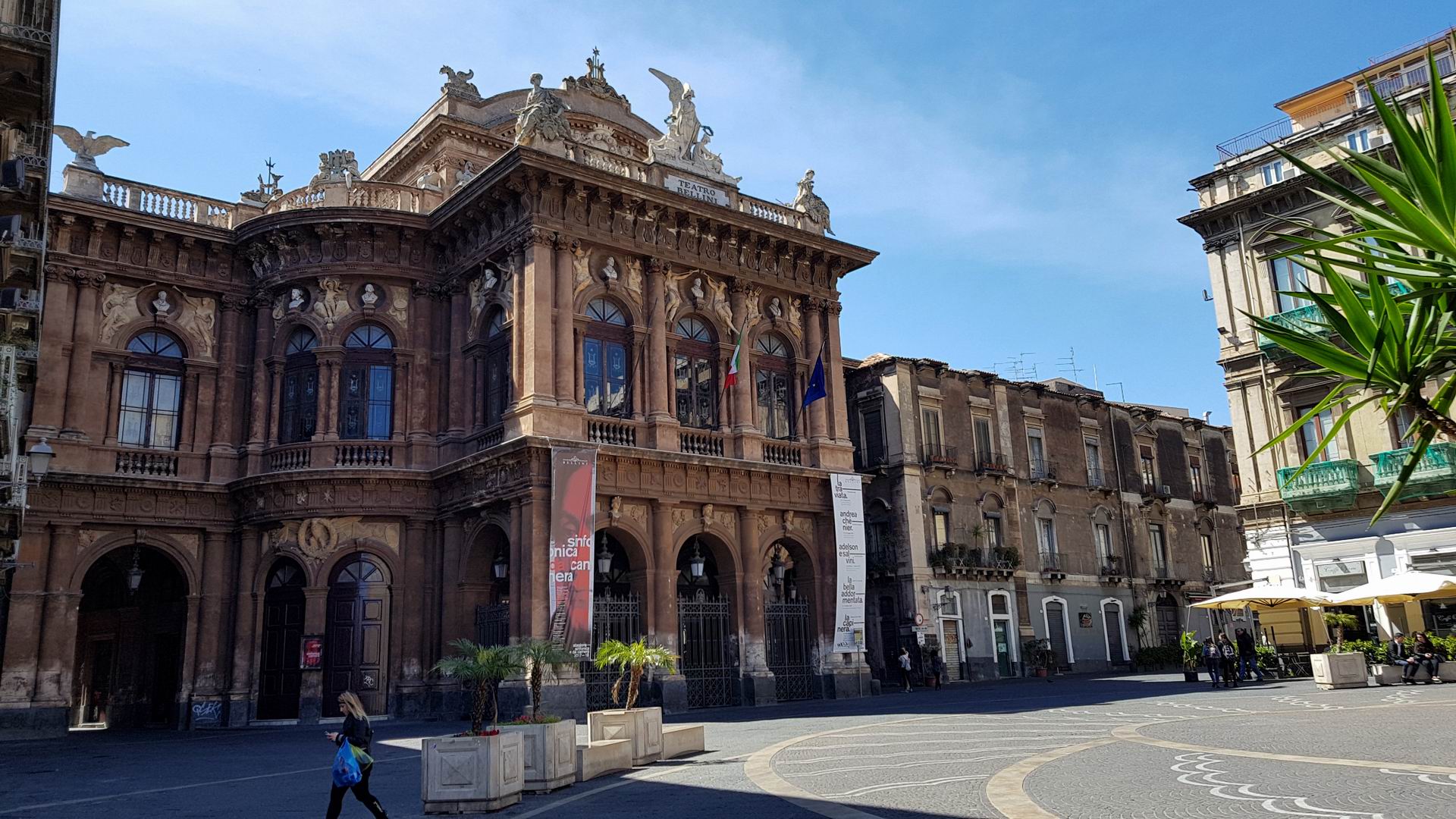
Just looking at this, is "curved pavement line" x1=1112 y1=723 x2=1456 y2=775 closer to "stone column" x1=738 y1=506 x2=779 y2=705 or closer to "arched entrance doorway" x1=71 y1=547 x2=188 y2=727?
"stone column" x1=738 y1=506 x2=779 y2=705

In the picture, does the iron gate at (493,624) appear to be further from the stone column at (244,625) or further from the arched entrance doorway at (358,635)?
the stone column at (244,625)

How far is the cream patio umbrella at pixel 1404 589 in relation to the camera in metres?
23.2

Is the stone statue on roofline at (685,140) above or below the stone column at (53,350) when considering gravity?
above

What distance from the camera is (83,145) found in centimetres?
2656

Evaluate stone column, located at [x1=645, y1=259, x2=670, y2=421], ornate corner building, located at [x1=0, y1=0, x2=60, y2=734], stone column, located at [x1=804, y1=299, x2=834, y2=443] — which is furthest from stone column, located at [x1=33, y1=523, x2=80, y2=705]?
stone column, located at [x1=804, y1=299, x2=834, y2=443]

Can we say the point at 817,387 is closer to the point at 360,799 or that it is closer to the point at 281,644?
the point at 281,644

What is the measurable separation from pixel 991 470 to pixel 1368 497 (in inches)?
523

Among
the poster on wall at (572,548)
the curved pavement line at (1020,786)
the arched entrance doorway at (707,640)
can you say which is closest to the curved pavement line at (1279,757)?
the curved pavement line at (1020,786)

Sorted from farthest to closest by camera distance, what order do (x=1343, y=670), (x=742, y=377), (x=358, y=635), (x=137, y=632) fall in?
(x=137, y=632) → (x=742, y=377) → (x=358, y=635) → (x=1343, y=670)

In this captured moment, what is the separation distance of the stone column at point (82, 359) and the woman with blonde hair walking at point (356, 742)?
18988mm

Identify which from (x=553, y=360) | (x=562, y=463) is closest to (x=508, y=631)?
(x=562, y=463)

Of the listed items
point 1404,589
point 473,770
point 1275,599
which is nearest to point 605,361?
point 473,770

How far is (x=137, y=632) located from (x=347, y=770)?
77.0 feet

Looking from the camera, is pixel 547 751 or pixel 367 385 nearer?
pixel 547 751
